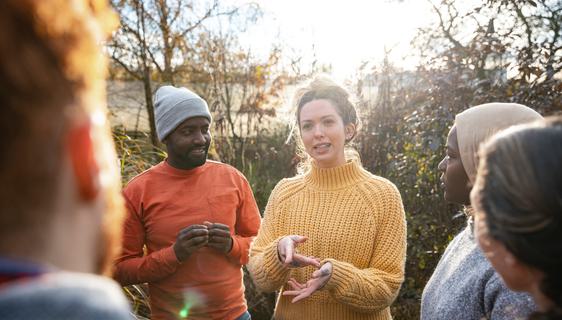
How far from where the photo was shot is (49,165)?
71cm

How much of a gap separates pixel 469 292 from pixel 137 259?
67.4 inches

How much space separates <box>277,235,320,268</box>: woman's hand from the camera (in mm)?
2400

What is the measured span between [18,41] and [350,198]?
2171mm

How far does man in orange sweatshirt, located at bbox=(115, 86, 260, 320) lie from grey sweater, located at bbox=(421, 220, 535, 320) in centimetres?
110

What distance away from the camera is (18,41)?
0.69 metres

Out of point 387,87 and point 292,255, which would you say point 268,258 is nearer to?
point 292,255

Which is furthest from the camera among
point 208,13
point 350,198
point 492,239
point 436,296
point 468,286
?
point 208,13

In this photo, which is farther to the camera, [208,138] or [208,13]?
[208,13]

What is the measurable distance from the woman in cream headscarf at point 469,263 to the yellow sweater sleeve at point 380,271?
19 cm

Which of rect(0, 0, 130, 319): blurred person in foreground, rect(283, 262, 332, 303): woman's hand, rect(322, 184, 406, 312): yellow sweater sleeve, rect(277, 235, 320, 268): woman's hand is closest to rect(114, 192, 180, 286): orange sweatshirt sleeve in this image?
rect(277, 235, 320, 268): woman's hand

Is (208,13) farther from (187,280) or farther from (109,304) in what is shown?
(109,304)

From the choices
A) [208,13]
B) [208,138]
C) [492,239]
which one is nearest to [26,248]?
[492,239]

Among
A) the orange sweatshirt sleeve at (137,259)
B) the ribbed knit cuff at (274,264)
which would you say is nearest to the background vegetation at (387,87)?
the orange sweatshirt sleeve at (137,259)

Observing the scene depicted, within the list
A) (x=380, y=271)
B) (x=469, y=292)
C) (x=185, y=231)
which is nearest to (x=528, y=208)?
(x=469, y=292)
